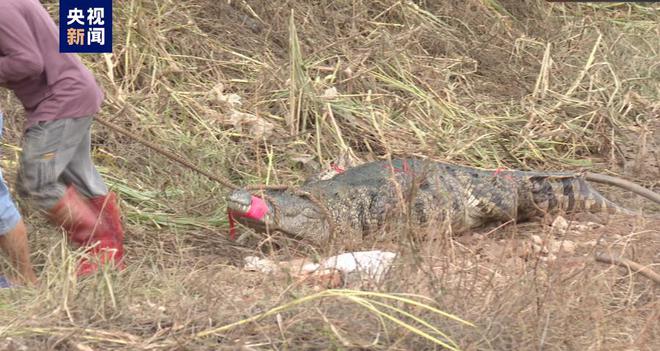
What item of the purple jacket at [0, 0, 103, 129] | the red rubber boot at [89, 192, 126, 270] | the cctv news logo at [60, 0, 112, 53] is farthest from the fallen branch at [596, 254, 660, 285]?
the cctv news logo at [60, 0, 112, 53]

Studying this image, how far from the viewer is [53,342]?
3367 mm

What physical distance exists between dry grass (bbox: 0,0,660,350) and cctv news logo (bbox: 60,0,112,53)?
22cm

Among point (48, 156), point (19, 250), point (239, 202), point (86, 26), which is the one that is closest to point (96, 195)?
point (48, 156)

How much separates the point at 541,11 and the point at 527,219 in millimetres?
3123

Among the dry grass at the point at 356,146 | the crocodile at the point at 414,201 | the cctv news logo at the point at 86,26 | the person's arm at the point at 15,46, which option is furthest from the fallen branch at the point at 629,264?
the cctv news logo at the point at 86,26

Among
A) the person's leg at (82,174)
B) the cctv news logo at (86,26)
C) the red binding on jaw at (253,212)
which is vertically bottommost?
the red binding on jaw at (253,212)

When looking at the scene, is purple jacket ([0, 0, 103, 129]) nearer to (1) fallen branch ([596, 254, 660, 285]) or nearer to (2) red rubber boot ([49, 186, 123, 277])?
(2) red rubber boot ([49, 186, 123, 277])

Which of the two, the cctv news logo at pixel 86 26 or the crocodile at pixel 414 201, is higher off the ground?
the cctv news logo at pixel 86 26

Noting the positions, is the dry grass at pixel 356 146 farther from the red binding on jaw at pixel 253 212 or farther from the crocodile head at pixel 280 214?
the crocodile head at pixel 280 214

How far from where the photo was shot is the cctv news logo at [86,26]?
5.68m

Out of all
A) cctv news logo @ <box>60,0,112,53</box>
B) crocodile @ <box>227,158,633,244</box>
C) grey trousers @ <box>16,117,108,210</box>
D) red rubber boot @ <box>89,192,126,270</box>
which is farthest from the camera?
cctv news logo @ <box>60,0,112,53</box>

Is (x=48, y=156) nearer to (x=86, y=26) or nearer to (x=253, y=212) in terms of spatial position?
(x=253, y=212)

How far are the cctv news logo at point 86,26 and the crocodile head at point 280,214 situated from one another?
3.85 ft

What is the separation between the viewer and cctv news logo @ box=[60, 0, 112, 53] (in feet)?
18.6
